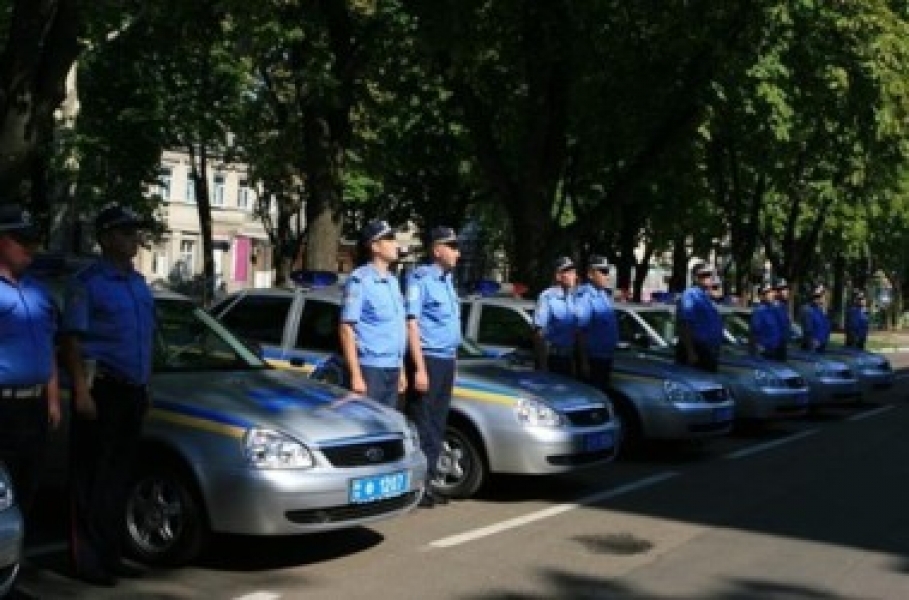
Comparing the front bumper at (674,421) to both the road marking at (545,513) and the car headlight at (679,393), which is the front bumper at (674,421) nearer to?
the car headlight at (679,393)

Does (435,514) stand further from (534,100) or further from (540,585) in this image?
(534,100)

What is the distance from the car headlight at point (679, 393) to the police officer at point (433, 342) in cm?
322

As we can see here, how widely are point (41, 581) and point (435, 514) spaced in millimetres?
2931

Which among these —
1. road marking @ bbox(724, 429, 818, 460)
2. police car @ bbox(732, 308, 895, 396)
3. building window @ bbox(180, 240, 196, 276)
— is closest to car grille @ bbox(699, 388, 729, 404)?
road marking @ bbox(724, 429, 818, 460)

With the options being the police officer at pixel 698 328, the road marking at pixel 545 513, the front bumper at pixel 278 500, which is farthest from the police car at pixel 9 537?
the police officer at pixel 698 328

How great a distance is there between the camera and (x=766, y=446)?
13.0 metres

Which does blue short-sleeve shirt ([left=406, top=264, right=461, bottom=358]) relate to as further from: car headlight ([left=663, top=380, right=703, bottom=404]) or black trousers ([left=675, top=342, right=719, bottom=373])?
black trousers ([left=675, top=342, right=719, bottom=373])

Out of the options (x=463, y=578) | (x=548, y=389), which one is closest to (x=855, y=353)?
(x=548, y=389)

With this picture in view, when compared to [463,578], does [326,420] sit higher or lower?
higher

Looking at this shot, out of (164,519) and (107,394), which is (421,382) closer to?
(164,519)

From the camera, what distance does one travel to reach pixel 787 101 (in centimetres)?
2030

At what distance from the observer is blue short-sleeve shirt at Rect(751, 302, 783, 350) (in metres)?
15.5

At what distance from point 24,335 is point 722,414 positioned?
24.6 feet

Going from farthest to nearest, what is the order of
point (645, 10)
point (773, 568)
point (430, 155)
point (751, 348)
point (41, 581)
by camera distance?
point (430, 155), point (645, 10), point (751, 348), point (773, 568), point (41, 581)
